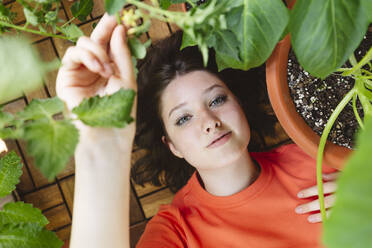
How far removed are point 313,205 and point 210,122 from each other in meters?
0.45

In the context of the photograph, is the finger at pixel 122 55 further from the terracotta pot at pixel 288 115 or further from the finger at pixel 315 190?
the finger at pixel 315 190

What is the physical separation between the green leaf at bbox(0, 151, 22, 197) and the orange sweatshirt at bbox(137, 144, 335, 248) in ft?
1.77

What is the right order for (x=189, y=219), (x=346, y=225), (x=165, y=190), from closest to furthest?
(x=346, y=225) → (x=189, y=219) → (x=165, y=190)

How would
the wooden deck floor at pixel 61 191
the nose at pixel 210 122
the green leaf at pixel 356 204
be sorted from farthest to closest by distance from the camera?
the wooden deck floor at pixel 61 191 < the nose at pixel 210 122 < the green leaf at pixel 356 204

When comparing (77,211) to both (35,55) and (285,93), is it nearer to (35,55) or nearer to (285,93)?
(35,55)

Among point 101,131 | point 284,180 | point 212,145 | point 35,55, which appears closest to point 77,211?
point 101,131

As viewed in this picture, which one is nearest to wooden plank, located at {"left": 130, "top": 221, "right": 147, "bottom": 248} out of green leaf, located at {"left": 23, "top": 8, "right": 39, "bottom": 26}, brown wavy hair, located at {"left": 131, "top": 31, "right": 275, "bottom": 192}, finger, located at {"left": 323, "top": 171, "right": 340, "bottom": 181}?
brown wavy hair, located at {"left": 131, "top": 31, "right": 275, "bottom": 192}

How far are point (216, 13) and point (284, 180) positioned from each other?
0.94m

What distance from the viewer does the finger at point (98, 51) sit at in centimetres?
61

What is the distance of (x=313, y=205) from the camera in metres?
1.11

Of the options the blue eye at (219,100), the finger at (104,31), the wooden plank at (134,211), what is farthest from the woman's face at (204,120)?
the wooden plank at (134,211)

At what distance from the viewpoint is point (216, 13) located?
43cm

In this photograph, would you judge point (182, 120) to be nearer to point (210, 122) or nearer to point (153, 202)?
point (210, 122)

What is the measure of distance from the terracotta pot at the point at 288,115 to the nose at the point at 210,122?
0.19 meters
